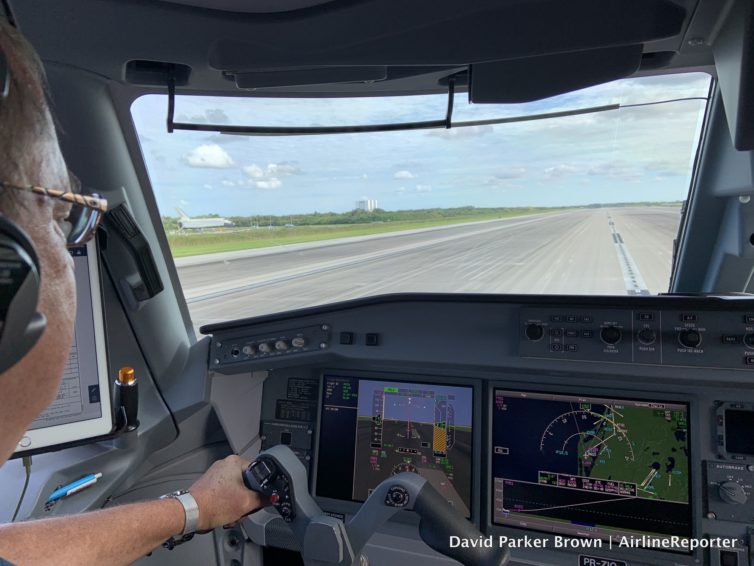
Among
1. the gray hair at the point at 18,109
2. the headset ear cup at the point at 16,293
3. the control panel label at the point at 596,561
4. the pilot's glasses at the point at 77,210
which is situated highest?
the gray hair at the point at 18,109

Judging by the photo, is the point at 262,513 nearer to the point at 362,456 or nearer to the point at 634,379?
the point at 362,456

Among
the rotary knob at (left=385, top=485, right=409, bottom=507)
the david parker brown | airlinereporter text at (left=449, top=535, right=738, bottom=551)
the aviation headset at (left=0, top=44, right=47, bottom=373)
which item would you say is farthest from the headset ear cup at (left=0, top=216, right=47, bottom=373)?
the david parker brown | airlinereporter text at (left=449, top=535, right=738, bottom=551)

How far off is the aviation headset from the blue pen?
1475 mm

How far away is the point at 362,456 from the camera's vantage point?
2.27m

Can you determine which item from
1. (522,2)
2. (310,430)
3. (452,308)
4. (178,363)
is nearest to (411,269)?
(452,308)

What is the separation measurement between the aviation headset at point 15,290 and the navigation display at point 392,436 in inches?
68.6

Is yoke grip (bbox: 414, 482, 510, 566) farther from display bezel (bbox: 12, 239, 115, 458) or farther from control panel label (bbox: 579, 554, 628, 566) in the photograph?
display bezel (bbox: 12, 239, 115, 458)

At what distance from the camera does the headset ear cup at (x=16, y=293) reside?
0.58 meters

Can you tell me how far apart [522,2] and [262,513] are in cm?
214

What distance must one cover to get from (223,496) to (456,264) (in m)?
1.72

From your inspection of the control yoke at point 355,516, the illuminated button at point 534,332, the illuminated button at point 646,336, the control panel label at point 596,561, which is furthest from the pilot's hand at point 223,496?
the illuminated button at point 646,336

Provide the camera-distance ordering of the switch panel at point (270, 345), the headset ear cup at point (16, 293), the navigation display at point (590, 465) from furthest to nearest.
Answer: the switch panel at point (270, 345)
the navigation display at point (590, 465)
the headset ear cup at point (16, 293)

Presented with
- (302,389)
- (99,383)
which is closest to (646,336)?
(302,389)

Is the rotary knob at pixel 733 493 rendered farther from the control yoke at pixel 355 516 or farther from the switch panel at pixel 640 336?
the control yoke at pixel 355 516
